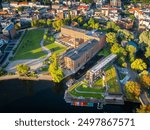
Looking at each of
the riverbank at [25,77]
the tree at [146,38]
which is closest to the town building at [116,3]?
the tree at [146,38]

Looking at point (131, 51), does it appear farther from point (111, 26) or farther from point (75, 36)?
point (75, 36)

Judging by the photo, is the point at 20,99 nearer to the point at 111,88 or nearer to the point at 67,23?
the point at 111,88

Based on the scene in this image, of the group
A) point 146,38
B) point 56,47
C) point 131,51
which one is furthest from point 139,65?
point 56,47

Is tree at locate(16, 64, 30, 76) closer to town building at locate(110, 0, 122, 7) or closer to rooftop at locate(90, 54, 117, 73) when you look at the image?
rooftop at locate(90, 54, 117, 73)

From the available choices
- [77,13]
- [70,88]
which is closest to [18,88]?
[70,88]

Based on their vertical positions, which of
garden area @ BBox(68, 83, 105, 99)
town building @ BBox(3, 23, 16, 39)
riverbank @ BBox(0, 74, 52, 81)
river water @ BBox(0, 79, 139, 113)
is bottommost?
river water @ BBox(0, 79, 139, 113)

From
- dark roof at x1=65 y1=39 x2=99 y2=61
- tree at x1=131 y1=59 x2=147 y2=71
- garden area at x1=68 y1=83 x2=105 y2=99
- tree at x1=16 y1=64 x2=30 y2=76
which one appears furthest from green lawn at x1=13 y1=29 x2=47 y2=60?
tree at x1=131 y1=59 x2=147 y2=71

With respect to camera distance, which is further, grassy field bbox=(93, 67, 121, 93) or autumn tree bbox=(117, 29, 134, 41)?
autumn tree bbox=(117, 29, 134, 41)

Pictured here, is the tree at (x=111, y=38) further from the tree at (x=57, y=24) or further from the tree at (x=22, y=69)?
the tree at (x=22, y=69)
